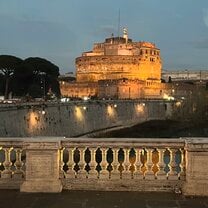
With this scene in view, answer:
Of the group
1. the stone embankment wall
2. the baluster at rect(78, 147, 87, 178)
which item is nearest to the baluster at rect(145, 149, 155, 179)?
the baluster at rect(78, 147, 87, 178)

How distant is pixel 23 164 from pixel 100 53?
13607cm

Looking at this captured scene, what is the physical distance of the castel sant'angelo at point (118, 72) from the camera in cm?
11475

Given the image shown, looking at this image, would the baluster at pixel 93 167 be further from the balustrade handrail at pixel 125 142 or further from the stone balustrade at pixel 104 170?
the balustrade handrail at pixel 125 142

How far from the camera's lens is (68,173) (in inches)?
318

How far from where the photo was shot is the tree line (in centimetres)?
6769

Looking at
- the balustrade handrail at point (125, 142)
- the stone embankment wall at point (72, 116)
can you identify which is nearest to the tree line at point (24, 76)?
the stone embankment wall at point (72, 116)

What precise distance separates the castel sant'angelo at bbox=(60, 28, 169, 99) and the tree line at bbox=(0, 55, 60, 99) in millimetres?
35934

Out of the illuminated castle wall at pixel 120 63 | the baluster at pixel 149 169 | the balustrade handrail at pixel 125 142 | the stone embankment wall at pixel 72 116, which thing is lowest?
the stone embankment wall at pixel 72 116

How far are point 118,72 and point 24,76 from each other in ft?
209

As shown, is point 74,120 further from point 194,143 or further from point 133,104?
point 194,143

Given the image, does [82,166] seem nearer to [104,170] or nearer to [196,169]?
[104,170]

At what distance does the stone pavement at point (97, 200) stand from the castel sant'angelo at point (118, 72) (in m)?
101

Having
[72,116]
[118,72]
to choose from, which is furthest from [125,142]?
[118,72]

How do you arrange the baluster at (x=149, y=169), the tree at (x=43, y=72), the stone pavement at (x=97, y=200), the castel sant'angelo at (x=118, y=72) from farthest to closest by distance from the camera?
the castel sant'angelo at (x=118, y=72), the tree at (x=43, y=72), the baluster at (x=149, y=169), the stone pavement at (x=97, y=200)
